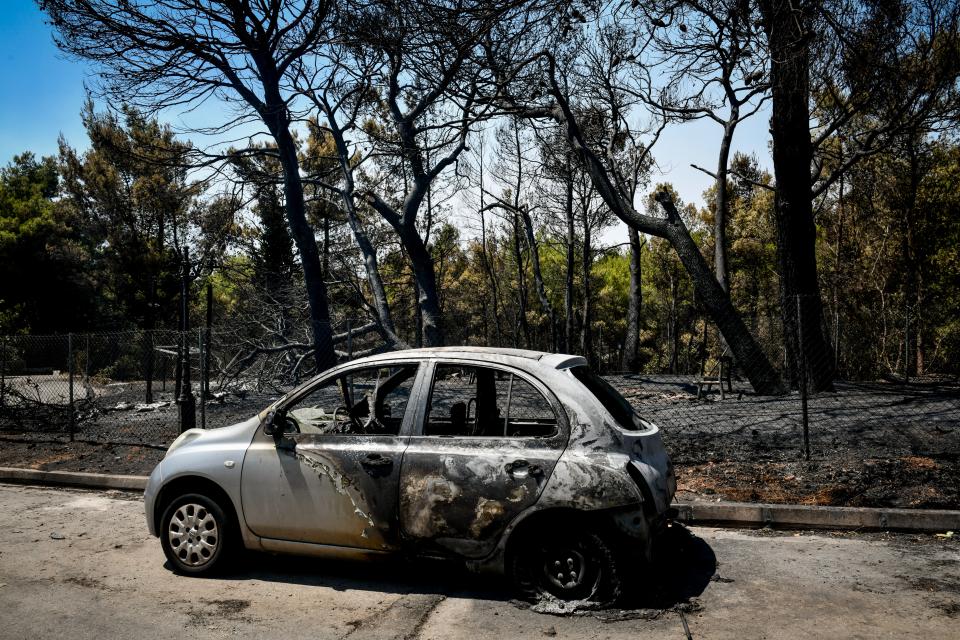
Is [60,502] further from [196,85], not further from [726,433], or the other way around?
[196,85]

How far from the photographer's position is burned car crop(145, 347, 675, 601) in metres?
4.34

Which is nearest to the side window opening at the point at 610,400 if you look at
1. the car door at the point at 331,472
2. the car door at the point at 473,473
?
the car door at the point at 473,473

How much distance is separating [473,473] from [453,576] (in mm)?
1165

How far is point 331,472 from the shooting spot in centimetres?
487

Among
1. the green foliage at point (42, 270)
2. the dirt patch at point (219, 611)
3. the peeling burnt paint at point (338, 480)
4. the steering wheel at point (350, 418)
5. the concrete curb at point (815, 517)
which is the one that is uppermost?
the green foliage at point (42, 270)

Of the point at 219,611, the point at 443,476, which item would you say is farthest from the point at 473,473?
the point at 219,611

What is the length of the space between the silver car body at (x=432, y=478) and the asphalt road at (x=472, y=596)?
0.38m

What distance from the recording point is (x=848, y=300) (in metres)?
31.9

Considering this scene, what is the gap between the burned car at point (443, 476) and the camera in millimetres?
4340

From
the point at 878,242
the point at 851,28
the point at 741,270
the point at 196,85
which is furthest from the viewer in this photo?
the point at 741,270

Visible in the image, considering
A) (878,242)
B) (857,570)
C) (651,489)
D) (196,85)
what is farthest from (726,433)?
(878,242)

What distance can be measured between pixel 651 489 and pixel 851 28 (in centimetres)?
680

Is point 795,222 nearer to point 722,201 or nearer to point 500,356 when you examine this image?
point 722,201

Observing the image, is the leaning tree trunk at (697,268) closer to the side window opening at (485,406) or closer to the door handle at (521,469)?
the side window opening at (485,406)
